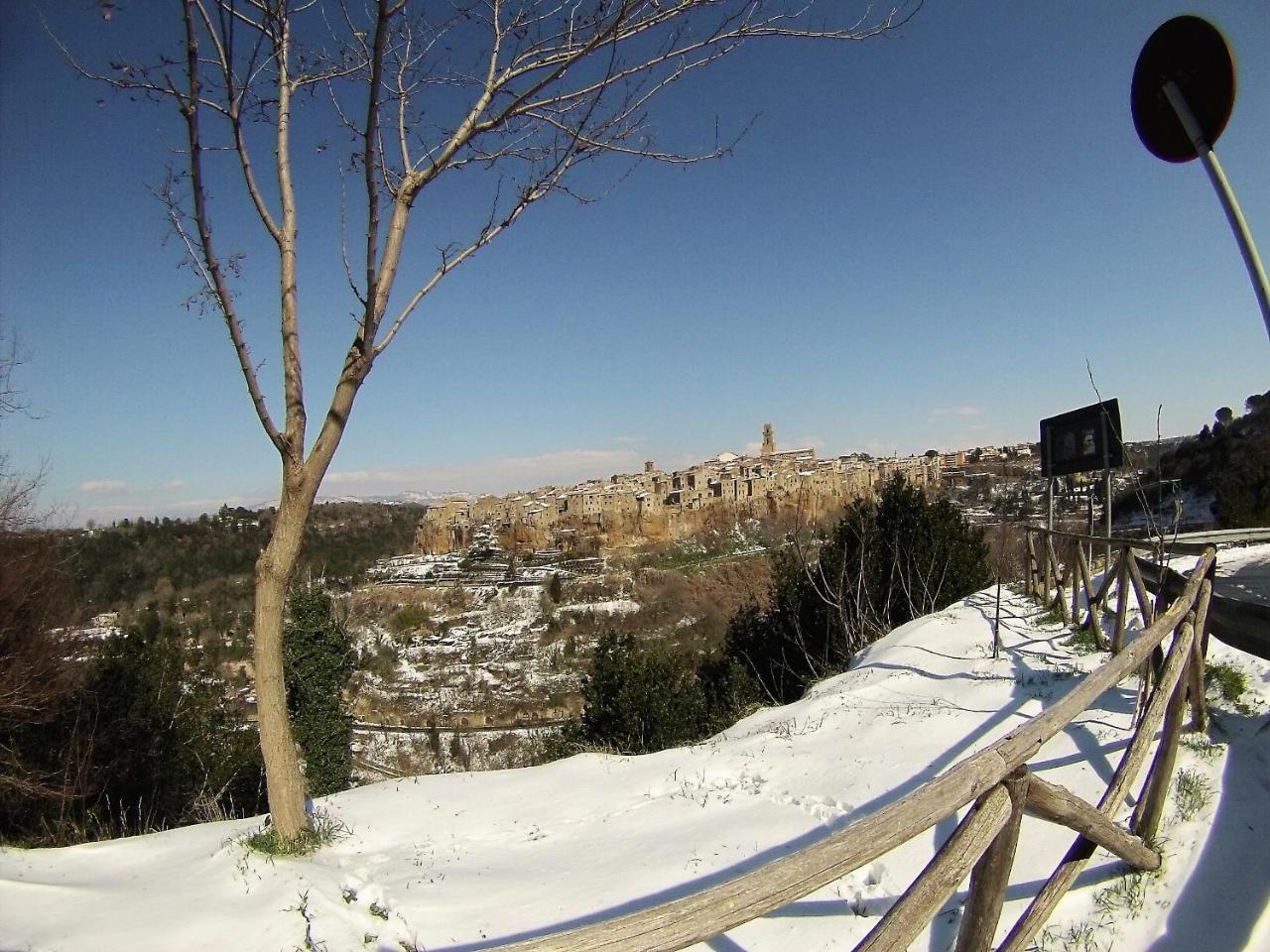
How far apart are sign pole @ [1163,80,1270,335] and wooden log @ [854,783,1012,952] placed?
2085 mm

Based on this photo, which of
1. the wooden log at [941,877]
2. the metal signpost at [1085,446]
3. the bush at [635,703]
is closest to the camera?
the wooden log at [941,877]

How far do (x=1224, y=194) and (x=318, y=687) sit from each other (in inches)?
736

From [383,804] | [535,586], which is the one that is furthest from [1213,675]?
[535,586]

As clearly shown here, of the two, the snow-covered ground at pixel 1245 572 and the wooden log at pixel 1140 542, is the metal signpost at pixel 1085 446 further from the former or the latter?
the snow-covered ground at pixel 1245 572

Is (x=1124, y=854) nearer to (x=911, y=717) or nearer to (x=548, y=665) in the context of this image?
(x=911, y=717)

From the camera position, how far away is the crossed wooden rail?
4.89ft

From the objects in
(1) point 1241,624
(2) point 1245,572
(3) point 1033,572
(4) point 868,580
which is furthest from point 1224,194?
(4) point 868,580

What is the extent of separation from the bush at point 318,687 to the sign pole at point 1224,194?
17492 mm

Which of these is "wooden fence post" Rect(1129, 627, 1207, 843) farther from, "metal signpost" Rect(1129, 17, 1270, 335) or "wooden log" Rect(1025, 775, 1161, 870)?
"metal signpost" Rect(1129, 17, 1270, 335)

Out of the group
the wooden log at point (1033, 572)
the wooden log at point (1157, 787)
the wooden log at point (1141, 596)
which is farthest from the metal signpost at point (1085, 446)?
the wooden log at point (1157, 787)

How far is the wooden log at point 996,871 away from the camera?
6.46 ft

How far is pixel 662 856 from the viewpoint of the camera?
11.6ft

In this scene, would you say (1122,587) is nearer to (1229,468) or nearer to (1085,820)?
(1085,820)

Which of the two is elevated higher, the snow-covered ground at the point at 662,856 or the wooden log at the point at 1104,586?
the wooden log at the point at 1104,586
